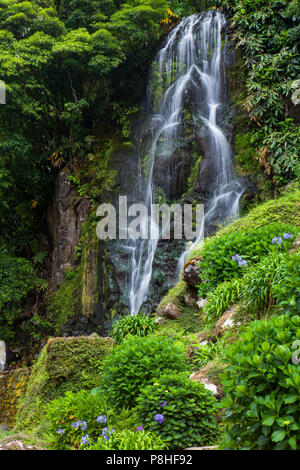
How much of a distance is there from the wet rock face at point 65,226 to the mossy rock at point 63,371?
27.9ft

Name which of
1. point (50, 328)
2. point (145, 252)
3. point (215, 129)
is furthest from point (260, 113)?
point (50, 328)

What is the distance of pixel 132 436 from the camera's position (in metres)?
2.75

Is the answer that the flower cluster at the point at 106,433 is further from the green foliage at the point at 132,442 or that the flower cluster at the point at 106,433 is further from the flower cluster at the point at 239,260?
the flower cluster at the point at 239,260

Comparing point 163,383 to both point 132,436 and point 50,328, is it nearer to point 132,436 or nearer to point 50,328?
point 132,436

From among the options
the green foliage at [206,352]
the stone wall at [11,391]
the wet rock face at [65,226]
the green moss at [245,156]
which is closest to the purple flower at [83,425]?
the green foliage at [206,352]

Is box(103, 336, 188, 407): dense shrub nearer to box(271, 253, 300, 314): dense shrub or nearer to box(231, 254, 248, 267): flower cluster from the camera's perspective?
box(271, 253, 300, 314): dense shrub

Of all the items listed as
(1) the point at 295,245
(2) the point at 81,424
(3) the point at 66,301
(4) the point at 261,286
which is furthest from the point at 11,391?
(3) the point at 66,301

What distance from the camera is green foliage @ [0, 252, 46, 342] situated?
41.5 feet

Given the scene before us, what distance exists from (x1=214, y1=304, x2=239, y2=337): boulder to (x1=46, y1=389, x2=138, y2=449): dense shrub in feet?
5.11

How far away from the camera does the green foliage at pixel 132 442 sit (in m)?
2.66

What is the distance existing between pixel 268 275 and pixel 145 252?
24.9 ft

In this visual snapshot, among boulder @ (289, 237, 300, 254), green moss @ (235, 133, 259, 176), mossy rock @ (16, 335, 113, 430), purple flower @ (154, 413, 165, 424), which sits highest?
green moss @ (235, 133, 259, 176)

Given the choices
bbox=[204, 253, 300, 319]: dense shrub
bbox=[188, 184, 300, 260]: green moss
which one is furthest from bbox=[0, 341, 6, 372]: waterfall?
bbox=[204, 253, 300, 319]: dense shrub

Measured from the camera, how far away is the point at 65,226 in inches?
544
